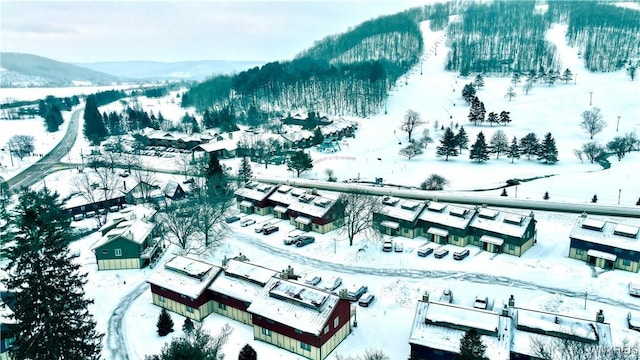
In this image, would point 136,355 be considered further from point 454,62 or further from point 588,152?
point 454,62

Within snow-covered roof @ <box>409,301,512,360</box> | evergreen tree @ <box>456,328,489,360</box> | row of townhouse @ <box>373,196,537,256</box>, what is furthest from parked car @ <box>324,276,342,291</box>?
evergreen tree @ <box>456,328,489,360</box>

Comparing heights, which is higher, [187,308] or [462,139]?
[462,139]

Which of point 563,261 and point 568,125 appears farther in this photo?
point 568,125

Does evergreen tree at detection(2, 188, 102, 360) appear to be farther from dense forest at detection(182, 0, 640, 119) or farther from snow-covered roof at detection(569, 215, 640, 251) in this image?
dense forest at detection(182, 0, 640, 119)

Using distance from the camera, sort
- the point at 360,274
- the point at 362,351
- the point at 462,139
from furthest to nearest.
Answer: the point at 462,139
the point at 360,274
the point at 362,351

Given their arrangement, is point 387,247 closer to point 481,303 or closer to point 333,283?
point 333,283

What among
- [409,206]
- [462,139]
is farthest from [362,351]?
[462,139]
